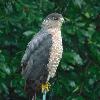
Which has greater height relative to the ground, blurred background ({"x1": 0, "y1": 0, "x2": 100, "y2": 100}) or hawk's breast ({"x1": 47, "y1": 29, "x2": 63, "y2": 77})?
hawk's breast ({"x1": 47, "y1": 29, "x2": 63, "y2": 77})

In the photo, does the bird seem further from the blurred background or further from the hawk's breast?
the blurred background

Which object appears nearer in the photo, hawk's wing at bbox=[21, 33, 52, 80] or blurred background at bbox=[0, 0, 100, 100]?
hawk's wing at bbox=[21, 33, 52, 80]

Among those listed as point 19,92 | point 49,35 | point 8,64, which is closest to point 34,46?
point 49,35

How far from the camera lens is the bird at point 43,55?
690 centimetres

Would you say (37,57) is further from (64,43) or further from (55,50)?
(64,43)

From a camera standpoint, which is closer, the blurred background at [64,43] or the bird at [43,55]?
the bird at [43,55]

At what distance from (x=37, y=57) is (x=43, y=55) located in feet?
0.21

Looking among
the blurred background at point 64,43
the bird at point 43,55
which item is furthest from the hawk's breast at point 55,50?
the blurred background at point 64,43

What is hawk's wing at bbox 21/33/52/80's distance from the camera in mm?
6883

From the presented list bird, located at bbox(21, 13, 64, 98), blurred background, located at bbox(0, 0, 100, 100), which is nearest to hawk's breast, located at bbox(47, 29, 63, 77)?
bird, located at bbox(21, 13, 64, 98)

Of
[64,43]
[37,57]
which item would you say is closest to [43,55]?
[37,57]

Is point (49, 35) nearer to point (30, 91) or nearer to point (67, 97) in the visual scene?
point (30, 91)

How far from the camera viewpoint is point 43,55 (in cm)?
703

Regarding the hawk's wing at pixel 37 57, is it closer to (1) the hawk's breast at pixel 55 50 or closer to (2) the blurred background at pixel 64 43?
(1) the hawk's breast at pixel 55 50
